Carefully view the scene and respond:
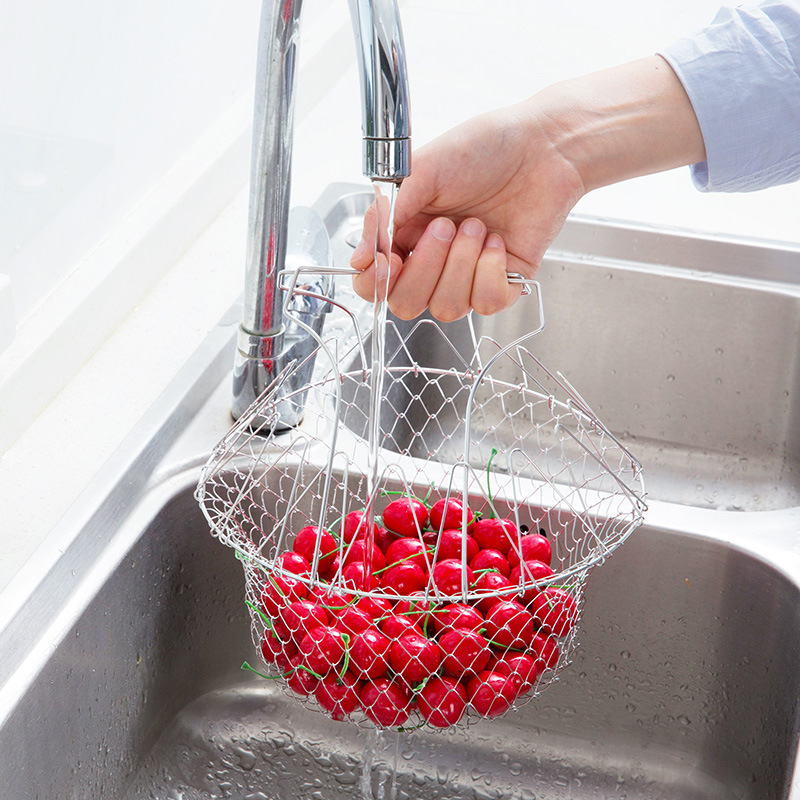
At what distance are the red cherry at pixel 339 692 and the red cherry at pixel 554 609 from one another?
0.12 meters

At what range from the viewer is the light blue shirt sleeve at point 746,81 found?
79 centimetres

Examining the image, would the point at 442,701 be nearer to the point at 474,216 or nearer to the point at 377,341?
the point at 377,341

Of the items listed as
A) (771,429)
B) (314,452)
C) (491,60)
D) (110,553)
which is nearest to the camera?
(110,553)

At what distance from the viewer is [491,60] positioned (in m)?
1.51

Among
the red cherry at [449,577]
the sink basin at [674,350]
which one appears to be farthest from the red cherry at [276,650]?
the sink basin at [674,350]

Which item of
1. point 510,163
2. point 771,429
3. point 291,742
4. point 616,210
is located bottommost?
point 291,742

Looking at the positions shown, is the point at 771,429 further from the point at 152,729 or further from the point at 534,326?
the point at 152,729

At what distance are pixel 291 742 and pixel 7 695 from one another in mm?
291

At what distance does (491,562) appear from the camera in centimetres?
67

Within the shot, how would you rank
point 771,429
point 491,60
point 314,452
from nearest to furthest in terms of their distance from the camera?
point 314,452 < point 771,429 < point 491,60

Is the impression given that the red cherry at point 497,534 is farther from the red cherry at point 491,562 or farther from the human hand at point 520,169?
the human hand at point 520,169

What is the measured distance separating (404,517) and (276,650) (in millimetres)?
130

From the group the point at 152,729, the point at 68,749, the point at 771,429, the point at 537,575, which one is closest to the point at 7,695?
the point at 68,749

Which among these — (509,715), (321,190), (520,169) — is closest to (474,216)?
(520,169)
